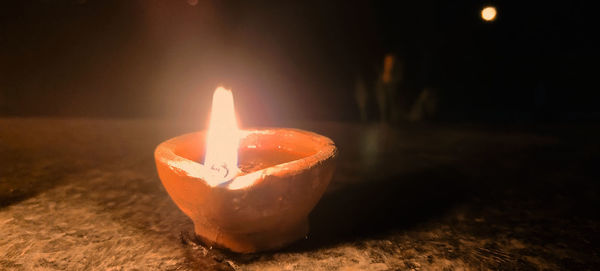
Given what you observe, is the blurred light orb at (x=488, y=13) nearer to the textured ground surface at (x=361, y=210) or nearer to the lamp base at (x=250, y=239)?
the textured ground surface at (x=361, y=210)

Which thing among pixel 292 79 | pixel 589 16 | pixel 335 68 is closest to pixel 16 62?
pixel 292 79

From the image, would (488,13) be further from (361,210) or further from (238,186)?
(238,186)

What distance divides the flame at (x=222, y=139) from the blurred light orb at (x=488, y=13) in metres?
3.62

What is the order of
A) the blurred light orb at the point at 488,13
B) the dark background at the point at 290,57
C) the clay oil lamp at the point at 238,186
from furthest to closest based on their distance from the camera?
the dark background at the point at 290,57 < the blurred light orb at the point at 488,13 < the clay oil lamp at the point at 238,186

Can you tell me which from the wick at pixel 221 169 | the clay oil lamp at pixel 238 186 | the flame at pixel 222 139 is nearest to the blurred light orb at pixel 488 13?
the clay oil lamp at pixel 238 186

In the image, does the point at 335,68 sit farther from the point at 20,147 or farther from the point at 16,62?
the point at 16,62

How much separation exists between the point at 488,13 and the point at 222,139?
12.3 feet

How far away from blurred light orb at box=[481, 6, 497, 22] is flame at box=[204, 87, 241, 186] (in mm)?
3624

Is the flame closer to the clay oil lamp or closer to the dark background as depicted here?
the clay oil lamp

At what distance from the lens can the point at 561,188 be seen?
1.95 metres

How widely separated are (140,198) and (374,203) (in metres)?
1.16

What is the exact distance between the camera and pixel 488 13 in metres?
3.90

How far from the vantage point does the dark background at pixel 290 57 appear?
4.00 metres

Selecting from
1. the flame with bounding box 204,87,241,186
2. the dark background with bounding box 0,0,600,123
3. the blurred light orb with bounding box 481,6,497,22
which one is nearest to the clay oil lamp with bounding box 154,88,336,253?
the flame with bounding box 204,87,241,186
